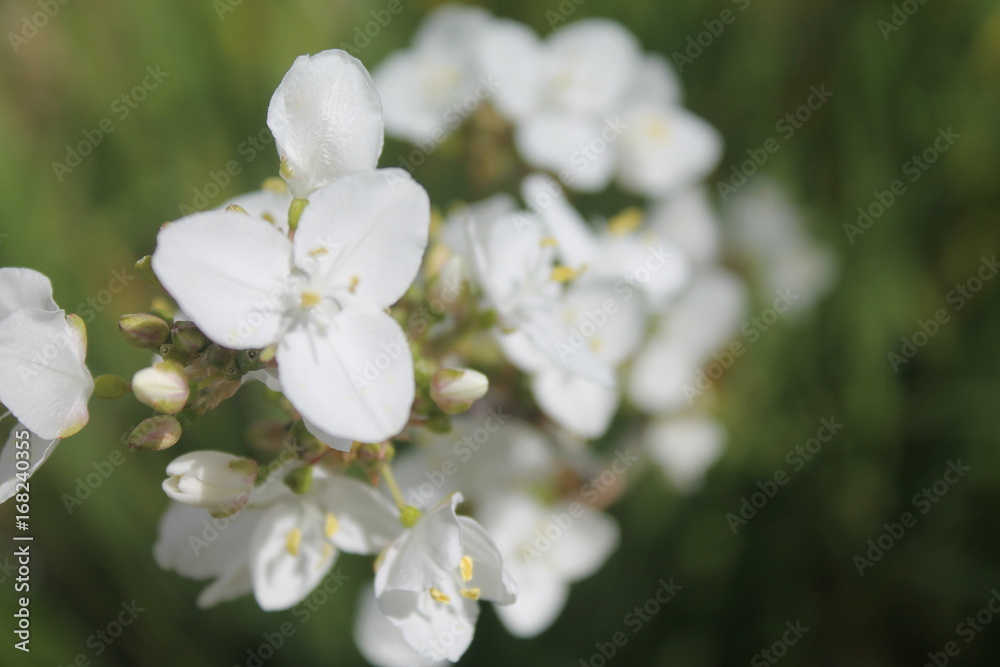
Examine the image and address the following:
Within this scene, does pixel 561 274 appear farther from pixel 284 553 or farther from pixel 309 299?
pixel 284 553

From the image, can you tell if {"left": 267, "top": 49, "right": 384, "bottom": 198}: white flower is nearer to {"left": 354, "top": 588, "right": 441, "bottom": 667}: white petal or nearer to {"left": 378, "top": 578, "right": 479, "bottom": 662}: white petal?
{"left": 378, "top": 578, "right": 479, "bottom": 662}: white petal

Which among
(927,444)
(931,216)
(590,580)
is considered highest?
(931,216)

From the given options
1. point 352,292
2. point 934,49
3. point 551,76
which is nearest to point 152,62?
point 551,76

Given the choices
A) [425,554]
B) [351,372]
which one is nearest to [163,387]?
[351,372]

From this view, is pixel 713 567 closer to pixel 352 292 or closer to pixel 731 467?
pixel 731 467

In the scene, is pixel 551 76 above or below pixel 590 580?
above

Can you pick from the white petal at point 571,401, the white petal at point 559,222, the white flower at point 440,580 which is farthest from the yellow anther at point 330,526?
the white petal at point 559,222
